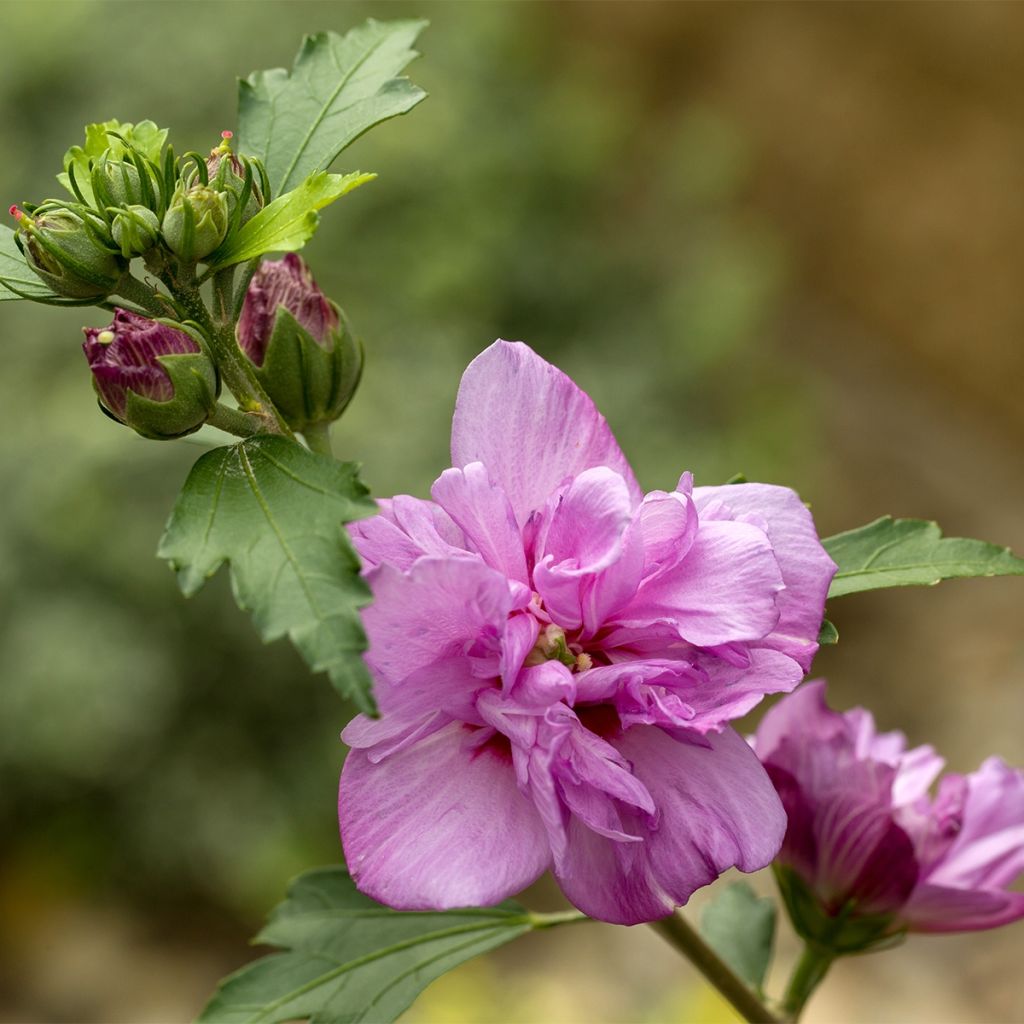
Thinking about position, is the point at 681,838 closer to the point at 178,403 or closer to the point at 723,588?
the point at 723,588

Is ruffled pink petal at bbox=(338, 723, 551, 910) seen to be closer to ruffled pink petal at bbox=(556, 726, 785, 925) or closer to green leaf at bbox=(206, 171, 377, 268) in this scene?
ruffled pink petal at bbox=(556, 726, 785, 925)

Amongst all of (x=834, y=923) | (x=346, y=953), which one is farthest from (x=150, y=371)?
(x=834, y=923)

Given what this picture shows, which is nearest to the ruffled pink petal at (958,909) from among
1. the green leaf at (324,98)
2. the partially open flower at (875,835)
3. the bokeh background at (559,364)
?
the partially open flower at (875,835)

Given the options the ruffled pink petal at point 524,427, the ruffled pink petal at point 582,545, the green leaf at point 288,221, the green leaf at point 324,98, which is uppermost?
the green leaf at point 324,98

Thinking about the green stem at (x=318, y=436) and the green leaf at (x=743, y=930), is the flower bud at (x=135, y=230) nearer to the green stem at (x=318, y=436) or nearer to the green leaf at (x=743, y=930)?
the green stem at (x=318, y=436)

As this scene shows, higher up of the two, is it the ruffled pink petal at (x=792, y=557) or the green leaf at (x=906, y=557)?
the ruffled pink petal at (x=792, y=557)

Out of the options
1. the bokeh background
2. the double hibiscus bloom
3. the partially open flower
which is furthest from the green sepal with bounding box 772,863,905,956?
the bokeh background
